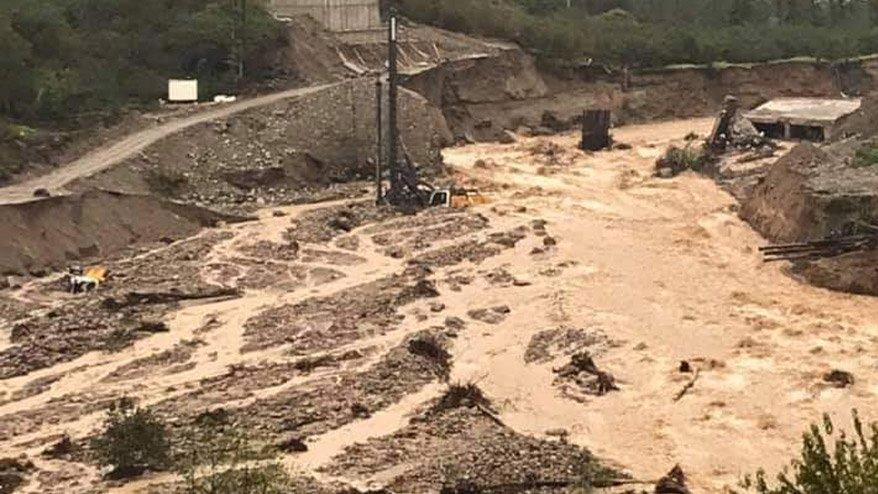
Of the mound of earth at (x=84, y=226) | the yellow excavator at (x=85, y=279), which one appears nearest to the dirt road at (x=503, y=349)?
the yellow excavator at (x=85, y=279)

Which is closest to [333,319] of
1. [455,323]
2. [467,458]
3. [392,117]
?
[455,323]

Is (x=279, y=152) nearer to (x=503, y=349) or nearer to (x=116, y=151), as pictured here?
(x=116, y=151)

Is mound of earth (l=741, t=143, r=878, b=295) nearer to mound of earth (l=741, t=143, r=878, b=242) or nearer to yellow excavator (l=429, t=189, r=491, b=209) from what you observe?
mound of earth (l=741, t=143, r=878, b=242)

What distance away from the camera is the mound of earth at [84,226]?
123 ft

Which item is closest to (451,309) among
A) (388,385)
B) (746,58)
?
(388,385)

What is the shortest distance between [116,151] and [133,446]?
26988mm

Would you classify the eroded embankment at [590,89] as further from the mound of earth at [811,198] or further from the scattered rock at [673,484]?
the scattered rock at [673,484]

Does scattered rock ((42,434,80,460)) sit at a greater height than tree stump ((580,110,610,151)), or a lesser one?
lesser

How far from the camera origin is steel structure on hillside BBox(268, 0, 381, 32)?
70.4m

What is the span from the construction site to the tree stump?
0.15 m

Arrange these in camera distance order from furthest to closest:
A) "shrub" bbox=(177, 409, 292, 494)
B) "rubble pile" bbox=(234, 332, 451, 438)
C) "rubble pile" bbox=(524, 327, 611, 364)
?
"rubble pile" bbox=(524, 327, 611, 364) → "rubble pile" bbox=(234, 332, 451, 438) → "shrub" bbox=(177, 409, 292, 494)

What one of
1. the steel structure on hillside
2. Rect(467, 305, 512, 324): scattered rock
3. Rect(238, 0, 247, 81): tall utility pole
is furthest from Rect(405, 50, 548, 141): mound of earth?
Rect(467, 305, 512, 324): scattered rock

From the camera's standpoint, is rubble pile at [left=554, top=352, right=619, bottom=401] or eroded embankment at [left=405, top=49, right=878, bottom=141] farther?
eroded embankment at [left=405, top=49, right=878, bottom=141]

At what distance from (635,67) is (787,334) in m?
50.1
